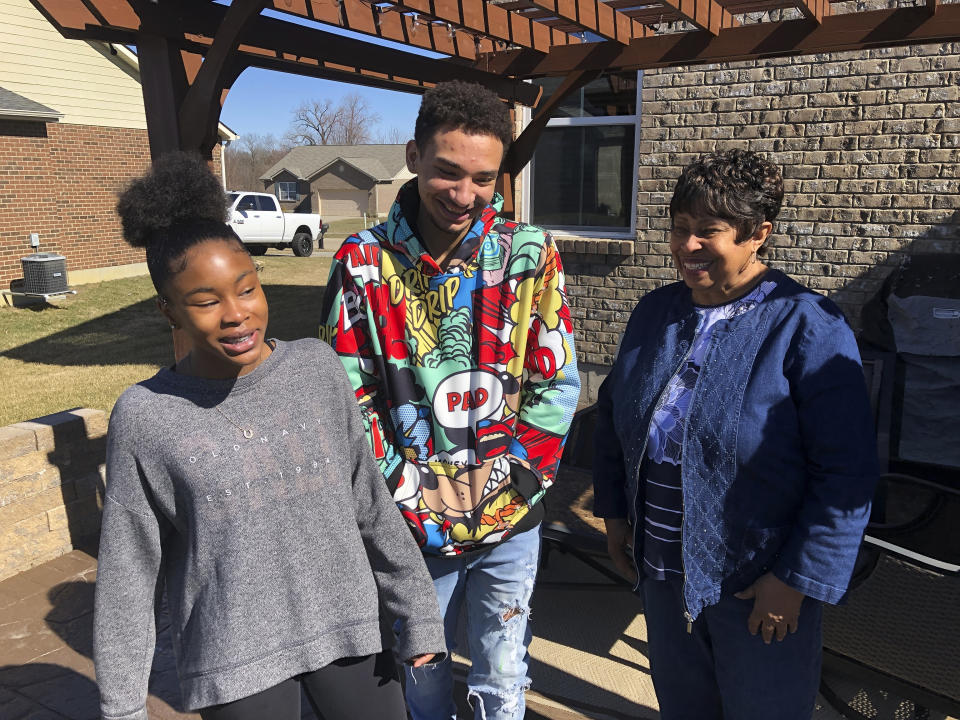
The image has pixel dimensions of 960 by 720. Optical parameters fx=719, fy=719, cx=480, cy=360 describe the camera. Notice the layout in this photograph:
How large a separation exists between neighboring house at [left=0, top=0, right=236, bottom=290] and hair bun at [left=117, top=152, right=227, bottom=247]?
14880 mm

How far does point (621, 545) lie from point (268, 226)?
22675 mm

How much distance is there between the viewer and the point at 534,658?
10.9 feet

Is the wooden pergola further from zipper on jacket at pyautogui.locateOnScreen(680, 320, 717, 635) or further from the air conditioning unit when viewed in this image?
the air conditioning unit

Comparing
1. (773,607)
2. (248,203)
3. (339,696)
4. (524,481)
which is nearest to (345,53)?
(524,481)

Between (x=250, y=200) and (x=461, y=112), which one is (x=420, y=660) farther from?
(x=250, y=200)

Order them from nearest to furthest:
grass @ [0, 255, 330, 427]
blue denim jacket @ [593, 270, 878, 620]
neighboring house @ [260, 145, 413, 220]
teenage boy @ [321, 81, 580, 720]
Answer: blue denim jacket @ [593, 270, 878, 620]
teenage boy @ [321, 81, 580, 720]
grass @ [0, 255, 330, 427]
neighboring house @ [260, 145, 413, 220]

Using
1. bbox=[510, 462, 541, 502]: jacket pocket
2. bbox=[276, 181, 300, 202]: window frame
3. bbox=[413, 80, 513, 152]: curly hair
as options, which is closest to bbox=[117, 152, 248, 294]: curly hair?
bbox=[413, 80, 513, 152]: curly hair

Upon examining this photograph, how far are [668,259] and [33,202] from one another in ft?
46.1

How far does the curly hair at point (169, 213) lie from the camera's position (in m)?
1.53

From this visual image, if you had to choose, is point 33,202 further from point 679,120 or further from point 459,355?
point 459,355

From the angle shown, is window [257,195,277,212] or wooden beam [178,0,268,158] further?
window [257,195,277,212]

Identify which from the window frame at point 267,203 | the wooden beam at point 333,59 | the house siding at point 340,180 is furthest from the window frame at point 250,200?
the house siding at point 340,180

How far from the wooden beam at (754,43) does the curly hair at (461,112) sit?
2.84 meters

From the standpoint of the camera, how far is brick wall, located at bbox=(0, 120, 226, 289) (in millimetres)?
14391
